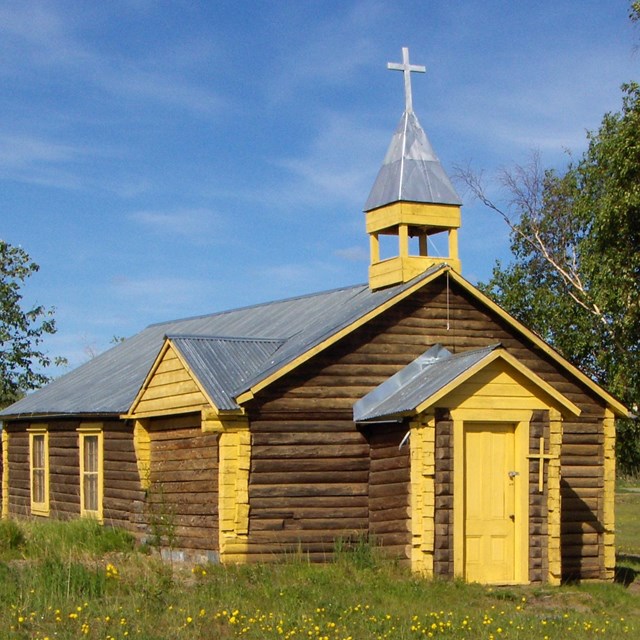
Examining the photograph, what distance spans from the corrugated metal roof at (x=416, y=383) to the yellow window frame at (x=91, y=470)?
6965mm

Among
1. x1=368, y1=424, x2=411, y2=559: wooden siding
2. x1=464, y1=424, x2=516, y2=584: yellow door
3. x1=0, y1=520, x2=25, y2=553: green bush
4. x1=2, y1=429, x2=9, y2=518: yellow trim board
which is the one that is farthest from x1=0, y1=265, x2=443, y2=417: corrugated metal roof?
x1=0, y1=520, x2=25, y2=553: green bush

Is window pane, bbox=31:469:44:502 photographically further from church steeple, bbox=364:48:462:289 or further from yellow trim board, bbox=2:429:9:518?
church steeple, bbox=364:48:462:289

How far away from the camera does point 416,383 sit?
707 inches

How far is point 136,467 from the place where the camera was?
2147cm

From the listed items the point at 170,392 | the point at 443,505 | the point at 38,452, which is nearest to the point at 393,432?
the point at 443,505

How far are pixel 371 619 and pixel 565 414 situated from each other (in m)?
5.97

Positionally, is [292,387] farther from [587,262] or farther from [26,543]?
[587,262]

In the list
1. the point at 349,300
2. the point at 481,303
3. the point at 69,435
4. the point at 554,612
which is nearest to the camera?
the point at 554,612

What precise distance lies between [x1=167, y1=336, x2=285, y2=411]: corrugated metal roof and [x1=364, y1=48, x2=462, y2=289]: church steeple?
252 centimetres

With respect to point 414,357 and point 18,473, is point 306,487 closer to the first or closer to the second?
point 414,357

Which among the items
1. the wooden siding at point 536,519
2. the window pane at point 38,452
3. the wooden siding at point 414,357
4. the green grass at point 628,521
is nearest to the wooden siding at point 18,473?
the window pane at point 38,452

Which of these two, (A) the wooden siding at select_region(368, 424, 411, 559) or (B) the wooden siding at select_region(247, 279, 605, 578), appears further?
(B) the wooden siding at select_region(247, 279, 605, 578)

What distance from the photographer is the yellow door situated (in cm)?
1694

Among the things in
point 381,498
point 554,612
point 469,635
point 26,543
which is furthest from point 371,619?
point 26,543
